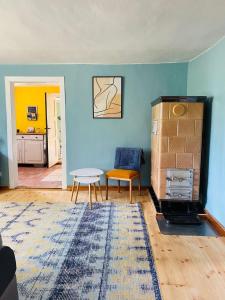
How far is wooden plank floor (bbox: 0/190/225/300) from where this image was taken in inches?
73.7

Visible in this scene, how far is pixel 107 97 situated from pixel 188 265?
290 cm

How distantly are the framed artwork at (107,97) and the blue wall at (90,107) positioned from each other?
0.09 m

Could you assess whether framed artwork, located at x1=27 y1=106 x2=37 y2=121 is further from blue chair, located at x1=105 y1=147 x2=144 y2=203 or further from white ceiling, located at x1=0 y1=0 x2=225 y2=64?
blue chair, located at x1=105 y1=147 x2=144 y2=203

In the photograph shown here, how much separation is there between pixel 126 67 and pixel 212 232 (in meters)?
2.82

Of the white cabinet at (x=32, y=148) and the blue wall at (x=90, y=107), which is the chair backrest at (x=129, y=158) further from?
the white cabinet at (x=32, y=148)

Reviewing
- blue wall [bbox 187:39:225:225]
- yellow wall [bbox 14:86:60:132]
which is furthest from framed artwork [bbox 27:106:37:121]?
blue wall [bbox 187:39:225:225]

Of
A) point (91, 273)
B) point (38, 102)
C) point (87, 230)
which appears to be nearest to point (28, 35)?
point (87, 230)

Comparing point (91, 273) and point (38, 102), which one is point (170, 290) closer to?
point (91, 273)

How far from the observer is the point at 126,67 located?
4219mm

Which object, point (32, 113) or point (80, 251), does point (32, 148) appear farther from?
point (80, 251)

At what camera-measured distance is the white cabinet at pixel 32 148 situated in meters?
6.55

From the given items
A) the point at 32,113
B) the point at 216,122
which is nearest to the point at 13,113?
the point at 32,113

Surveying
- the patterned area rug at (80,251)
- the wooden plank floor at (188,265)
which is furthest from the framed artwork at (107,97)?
the wooden plank floor at (188,265)

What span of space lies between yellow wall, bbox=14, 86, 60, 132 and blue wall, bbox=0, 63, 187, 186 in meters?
2.49
